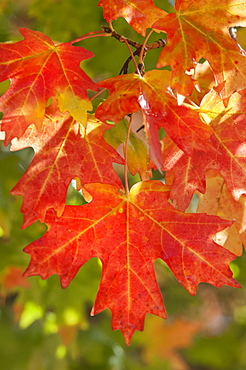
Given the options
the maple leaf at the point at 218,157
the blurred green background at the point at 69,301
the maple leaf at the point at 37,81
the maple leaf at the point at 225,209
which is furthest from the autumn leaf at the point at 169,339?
the maple leaf at the point at 37,81

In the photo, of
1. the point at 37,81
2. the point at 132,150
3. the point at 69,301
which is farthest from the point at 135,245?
the point at 69,301

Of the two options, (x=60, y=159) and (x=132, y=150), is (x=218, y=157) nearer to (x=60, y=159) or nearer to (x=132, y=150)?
(x=132, y=150)

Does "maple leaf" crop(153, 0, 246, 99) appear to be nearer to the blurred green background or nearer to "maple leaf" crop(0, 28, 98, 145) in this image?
"maple leaf" crop(0, 28, 98, 145)

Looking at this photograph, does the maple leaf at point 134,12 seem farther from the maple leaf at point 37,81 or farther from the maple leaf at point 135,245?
the maple leaf at point 135,245

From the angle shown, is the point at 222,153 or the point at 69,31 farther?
the point at 69,31

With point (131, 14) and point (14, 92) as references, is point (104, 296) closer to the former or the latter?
point (14, 92)

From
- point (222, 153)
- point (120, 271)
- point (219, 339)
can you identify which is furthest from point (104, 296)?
point (219, 339)

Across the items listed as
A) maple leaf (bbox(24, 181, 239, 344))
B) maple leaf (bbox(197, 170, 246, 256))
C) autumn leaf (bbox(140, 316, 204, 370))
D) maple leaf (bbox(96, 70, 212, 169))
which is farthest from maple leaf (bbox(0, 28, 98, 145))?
autumn leaf (bbox(140, 316, 204, 370))
